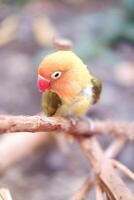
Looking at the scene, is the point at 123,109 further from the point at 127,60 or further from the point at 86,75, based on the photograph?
the point at 86,75

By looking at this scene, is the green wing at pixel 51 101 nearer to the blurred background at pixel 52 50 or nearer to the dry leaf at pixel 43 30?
the blurred background at pixel 52 50

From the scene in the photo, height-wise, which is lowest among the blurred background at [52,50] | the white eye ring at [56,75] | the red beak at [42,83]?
the red beak at [42,83]

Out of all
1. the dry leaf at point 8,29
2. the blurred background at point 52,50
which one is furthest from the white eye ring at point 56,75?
the dry leaf at point 8,29

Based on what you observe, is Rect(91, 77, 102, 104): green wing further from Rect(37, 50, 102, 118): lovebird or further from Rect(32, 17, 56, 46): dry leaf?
Rect(32, 17, 56, 46): dry leaf

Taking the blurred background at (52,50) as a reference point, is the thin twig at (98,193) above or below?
below

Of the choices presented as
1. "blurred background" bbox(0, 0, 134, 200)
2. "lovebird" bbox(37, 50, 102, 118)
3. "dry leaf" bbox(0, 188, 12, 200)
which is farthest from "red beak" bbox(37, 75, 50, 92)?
"blurred background" bbox(0, 0, 134, 200)
